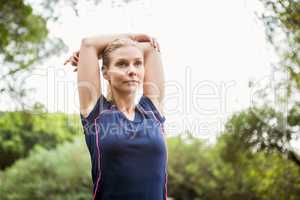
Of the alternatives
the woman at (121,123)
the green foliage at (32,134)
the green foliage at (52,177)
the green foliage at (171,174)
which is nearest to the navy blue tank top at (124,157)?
the woman at (121,123)

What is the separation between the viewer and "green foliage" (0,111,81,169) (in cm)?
499

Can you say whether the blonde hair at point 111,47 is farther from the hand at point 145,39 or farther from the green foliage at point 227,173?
the green foliage at point 227,173

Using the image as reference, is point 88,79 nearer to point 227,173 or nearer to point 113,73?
point 113,73

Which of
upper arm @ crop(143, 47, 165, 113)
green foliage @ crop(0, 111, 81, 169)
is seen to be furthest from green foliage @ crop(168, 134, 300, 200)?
upper arm @ crop(143, 47, 165, 113)

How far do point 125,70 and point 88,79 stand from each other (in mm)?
79

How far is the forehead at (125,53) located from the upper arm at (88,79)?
0.15 feet

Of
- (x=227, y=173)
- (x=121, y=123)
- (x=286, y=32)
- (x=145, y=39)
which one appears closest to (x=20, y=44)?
(x=286, y=32)

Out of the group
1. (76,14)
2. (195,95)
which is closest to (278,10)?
(195,95)

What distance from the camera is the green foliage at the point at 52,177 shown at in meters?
4.97

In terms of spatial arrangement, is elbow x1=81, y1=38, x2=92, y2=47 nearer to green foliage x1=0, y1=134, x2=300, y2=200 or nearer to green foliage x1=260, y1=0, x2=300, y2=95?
green foliage x1=260, y1=0, x2=300, y2=95

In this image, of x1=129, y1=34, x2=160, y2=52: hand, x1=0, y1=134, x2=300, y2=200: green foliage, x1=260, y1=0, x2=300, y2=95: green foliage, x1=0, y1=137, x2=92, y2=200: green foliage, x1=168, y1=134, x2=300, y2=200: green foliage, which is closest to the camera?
x1=129, y1=34, x2=160, y2=52: hand

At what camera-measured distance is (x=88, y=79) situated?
0.97 metres

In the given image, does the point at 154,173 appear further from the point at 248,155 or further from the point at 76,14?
the point at 248,155

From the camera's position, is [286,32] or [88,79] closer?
[88,79]
